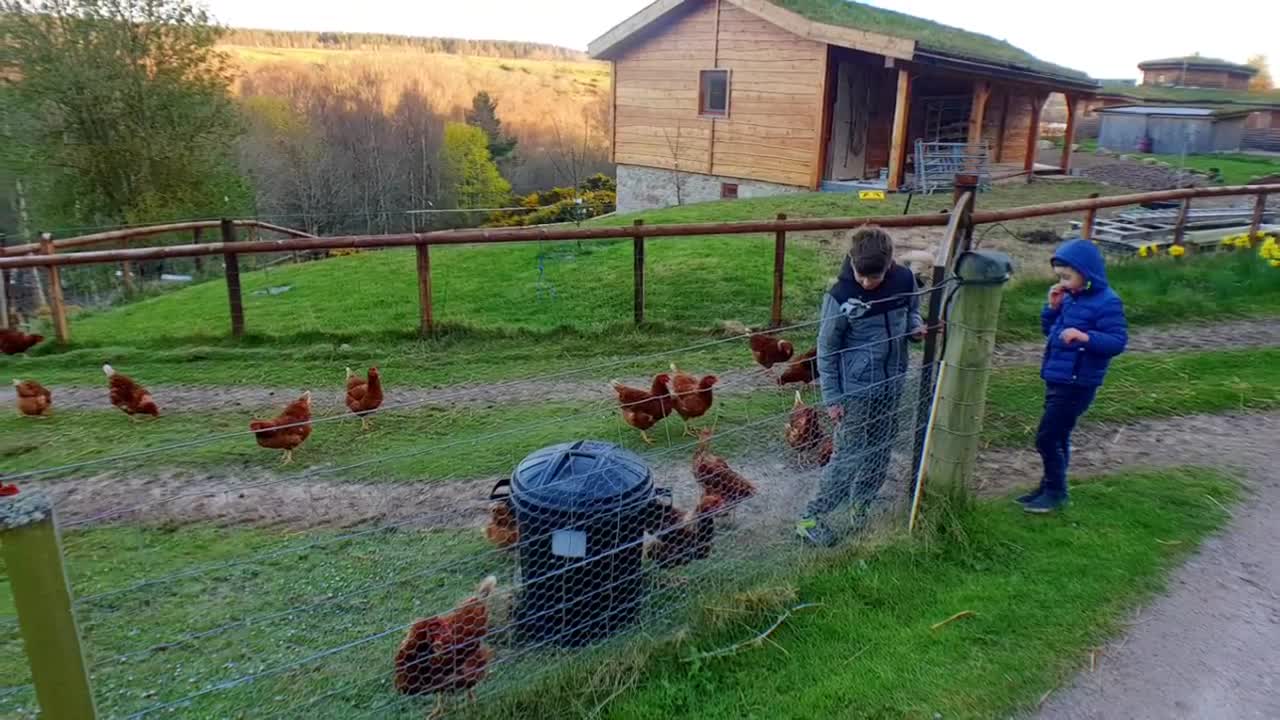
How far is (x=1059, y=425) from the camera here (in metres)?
4.31

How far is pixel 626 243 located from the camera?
42.0 feet

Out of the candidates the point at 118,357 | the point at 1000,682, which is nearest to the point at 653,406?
the point at 1000,682

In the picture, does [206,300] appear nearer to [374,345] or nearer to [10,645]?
[374,345]

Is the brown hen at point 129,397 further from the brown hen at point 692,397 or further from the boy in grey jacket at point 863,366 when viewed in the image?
the boy in grey jacket at point 863,366

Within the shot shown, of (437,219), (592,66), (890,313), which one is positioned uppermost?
(592,66)

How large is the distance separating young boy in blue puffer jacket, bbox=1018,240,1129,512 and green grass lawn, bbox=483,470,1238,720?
0.85ft

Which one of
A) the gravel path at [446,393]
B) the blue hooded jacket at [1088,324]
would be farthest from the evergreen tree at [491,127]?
the blue hooded jacket at [1088,324]

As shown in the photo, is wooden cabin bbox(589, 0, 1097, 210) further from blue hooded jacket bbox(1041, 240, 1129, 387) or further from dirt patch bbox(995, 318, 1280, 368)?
blue hooded jacket bbox(1041, 240, 1129, 387)

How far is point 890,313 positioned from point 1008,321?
5.06 metres

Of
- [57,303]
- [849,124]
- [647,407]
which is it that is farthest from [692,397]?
[849,124]

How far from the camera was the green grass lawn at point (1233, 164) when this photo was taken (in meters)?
26.0

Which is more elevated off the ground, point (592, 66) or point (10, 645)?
point (592, 66)

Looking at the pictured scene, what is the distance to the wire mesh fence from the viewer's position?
3.09 m

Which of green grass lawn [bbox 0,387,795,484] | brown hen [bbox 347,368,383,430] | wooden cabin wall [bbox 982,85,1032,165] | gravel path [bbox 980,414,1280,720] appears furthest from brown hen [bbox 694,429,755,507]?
wooden cabin wall [bbox 982,85,1032,165]
